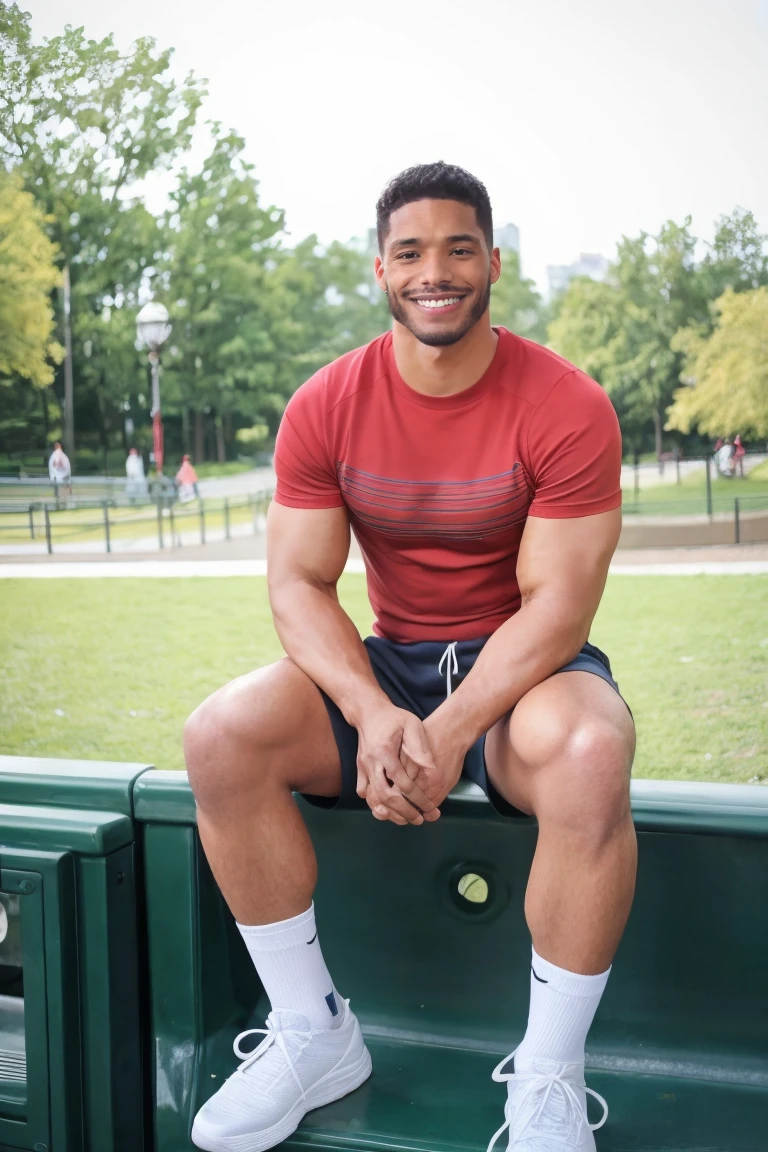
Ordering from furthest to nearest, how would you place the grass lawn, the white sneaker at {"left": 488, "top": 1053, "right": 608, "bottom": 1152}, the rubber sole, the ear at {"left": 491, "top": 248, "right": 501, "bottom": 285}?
the grass lawn
the ear at {"left": 491, "top": 248, "right": 501, "bottom": 285}
the rubber sole
the white sneaker at {"left": 488, "top": 1053, "right": 608, "bottom": 1152}

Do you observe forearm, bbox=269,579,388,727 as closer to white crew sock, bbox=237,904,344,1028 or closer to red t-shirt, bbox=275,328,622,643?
red t-shirt, bbox=275,328,622,643

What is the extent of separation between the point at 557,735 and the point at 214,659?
1367 mm

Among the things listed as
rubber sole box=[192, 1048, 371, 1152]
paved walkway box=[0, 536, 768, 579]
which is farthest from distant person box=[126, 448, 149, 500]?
rubber sole box=[192, 1048, 371, 1152]

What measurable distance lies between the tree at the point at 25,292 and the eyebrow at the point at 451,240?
123cm

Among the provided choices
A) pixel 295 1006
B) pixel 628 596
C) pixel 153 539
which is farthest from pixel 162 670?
pixel 295 1006

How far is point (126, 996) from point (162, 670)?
1.11 meters

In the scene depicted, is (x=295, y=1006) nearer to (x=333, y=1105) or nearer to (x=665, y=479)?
(x=333, y=1105)

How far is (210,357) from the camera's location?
220cm

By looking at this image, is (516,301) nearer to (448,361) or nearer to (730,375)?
(730,375)

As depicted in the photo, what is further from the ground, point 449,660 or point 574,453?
point 574,453

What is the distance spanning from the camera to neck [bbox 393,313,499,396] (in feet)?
4.00

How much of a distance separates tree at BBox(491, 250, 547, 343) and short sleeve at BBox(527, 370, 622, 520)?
86 cm

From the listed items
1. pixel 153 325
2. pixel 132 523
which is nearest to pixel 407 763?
pixel 132 523

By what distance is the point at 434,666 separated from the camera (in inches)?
48.9
